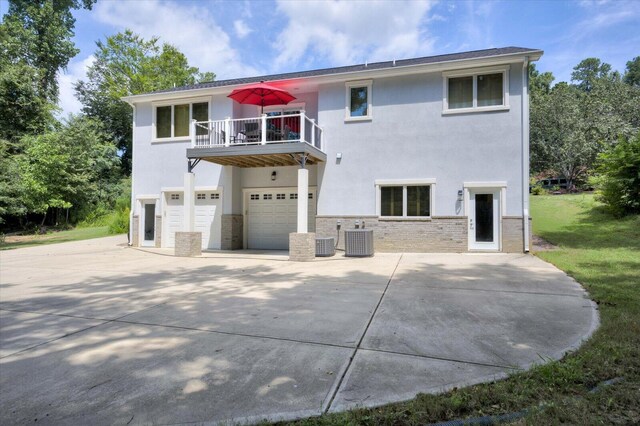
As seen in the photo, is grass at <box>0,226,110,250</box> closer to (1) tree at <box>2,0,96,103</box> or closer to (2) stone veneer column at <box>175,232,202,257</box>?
(2) stone veneer column at <box>175,232,202,257</box>

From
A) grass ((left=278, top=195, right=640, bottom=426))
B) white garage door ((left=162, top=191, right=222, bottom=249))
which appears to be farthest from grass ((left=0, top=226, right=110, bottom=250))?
grass ((left=278, top=195, right=640, bottom=426))

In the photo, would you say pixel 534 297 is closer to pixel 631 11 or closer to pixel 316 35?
pixel 631 11

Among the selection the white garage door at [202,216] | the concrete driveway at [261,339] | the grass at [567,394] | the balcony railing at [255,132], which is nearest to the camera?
the grass at [567,394]

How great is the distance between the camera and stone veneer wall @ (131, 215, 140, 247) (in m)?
15.4

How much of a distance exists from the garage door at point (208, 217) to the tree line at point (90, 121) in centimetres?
825

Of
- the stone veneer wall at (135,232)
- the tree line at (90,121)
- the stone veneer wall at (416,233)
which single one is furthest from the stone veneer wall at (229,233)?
the tree line at (90,121)

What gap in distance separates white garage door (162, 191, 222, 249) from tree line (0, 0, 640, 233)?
7000mm

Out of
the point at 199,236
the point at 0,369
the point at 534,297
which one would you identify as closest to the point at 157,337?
the point at 0,369

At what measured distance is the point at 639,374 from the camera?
2.84 m

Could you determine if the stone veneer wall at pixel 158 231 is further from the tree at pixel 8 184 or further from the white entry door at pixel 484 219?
the white entry door at pixel 484 219

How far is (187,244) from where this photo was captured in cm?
1207

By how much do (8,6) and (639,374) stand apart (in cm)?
4285

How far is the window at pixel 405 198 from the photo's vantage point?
1238 cm

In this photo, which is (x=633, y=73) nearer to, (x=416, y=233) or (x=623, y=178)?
(x=623, y=178)
